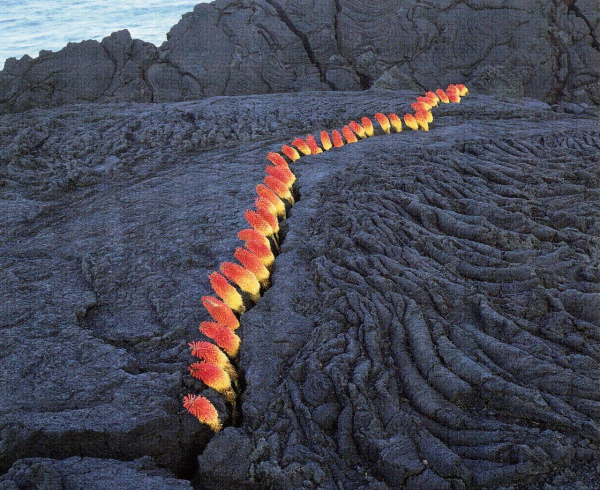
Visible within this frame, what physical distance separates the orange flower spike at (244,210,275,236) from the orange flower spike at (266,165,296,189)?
1.11 meters

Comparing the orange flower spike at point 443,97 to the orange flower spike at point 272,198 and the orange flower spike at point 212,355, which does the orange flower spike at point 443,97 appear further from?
the orange flower spike at point 212,355

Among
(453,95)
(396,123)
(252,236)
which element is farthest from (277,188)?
(453,95)

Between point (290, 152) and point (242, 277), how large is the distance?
2.92 metres

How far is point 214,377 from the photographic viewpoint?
12.5ft

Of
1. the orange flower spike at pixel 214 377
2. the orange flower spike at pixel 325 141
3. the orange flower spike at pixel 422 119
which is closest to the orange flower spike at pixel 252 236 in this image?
the orange flower spike at pixel 214 377

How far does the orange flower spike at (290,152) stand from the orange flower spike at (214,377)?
12.5 ft

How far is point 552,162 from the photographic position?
637cm

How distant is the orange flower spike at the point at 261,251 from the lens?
491cm

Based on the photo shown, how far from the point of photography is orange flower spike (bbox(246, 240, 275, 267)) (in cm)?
491

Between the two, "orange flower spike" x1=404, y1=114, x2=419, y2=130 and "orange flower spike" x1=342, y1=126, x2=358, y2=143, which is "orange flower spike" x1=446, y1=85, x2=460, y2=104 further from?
"orange flower spike" x1=342, y1=126, x2=358, y2=143

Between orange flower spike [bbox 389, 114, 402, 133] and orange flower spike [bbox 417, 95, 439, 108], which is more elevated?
orange flower spike [bbox 417, 95, 439, 108]

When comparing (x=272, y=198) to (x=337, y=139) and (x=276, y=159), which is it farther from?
(x=337, y=139)

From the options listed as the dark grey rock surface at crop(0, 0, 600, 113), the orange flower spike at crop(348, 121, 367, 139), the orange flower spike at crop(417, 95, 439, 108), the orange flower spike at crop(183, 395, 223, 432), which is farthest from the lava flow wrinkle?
the dark grey rock surface at crop(0, 0, 600, 113)

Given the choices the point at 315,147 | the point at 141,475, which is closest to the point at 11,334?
the point at 141,475
